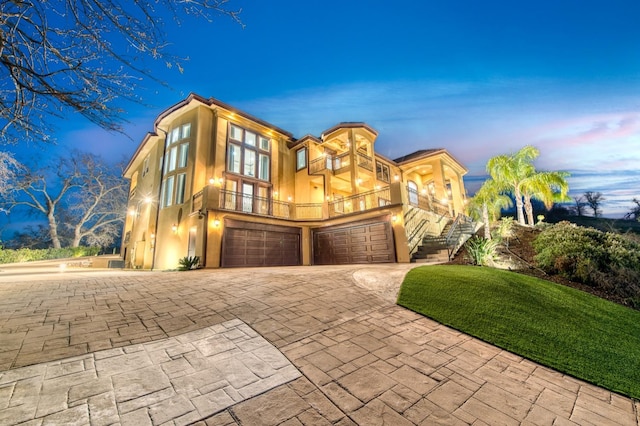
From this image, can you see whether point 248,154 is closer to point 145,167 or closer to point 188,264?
point 188,264

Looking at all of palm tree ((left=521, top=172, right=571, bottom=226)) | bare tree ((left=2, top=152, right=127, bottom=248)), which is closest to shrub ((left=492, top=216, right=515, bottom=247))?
palm tree ((left=521, top=172, right=571, bottom=226))

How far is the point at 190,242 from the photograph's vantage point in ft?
42.3

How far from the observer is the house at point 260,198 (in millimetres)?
12445

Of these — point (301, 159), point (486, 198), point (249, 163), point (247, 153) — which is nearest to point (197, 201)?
point (249, 163)

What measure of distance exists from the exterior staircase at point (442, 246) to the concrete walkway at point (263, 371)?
7666 millimetres

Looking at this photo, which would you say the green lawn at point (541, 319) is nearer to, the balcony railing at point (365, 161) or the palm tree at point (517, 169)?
the palm tree at point (517, 169)

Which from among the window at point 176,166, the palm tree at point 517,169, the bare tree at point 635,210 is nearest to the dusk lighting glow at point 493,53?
the palm tree at point 517,169

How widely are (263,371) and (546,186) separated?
1858 cm

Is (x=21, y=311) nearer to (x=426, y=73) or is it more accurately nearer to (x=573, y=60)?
(x=573, y=60)

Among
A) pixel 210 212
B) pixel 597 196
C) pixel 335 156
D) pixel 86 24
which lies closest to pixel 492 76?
pixel 335 156

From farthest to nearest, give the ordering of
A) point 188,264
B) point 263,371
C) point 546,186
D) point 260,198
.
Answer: point 260,198 < point 546,186 < point 188,264 < point 263,371

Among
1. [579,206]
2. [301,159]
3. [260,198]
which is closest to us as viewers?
[260,198]

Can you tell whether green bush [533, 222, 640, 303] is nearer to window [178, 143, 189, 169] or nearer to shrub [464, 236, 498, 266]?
shrub [464, 236, 498, 266]

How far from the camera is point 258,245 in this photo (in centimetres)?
1339
